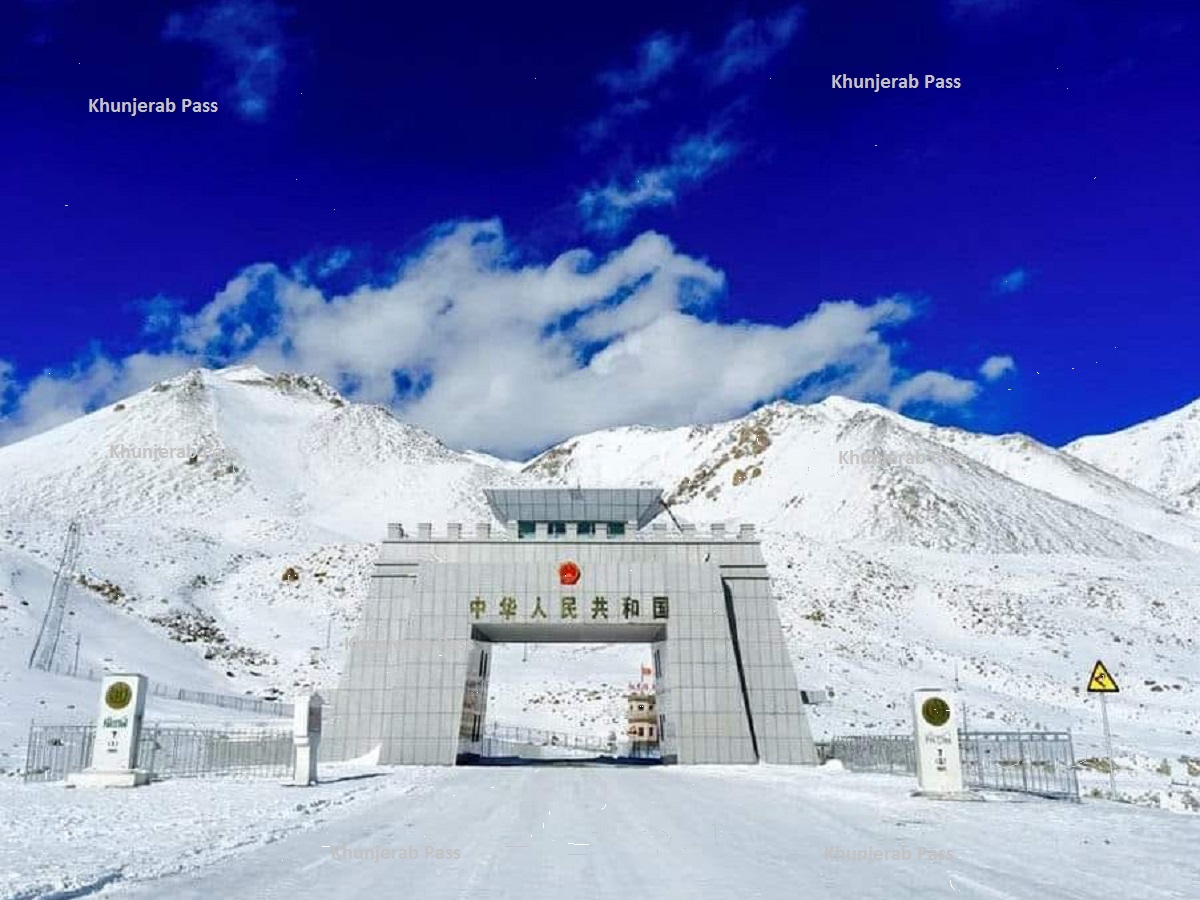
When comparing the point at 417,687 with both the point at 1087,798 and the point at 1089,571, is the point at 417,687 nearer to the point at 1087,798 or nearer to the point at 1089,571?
the point at 1087,798

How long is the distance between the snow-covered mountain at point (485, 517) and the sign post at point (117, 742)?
306 inches

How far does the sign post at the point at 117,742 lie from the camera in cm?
2570

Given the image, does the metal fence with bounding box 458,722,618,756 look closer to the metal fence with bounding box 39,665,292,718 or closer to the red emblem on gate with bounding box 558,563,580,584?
the metal fence with bounding box 39,665,292,718

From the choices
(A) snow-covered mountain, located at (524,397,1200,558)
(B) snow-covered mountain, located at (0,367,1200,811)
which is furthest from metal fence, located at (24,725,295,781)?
(A) snow-covered mountain, located at (524,397,1200,558)

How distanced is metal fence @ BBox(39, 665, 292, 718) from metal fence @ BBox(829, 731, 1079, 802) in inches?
1402

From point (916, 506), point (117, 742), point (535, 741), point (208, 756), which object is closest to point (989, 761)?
point (208, 756)

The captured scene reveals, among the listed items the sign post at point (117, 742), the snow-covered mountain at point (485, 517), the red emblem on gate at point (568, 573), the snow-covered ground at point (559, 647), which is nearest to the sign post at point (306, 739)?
the snow-covered ground at point (559, 647)

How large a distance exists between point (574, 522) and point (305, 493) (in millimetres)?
120754

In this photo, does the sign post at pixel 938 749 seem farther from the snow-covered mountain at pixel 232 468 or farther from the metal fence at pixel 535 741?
the snow-covered mountain at pixel 232 468

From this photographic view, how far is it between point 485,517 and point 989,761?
414 ft

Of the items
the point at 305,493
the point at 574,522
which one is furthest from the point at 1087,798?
the point at 305,493

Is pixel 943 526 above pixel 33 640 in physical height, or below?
above

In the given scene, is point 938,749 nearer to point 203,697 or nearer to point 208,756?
point 208,756

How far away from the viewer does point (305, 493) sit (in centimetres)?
15612
